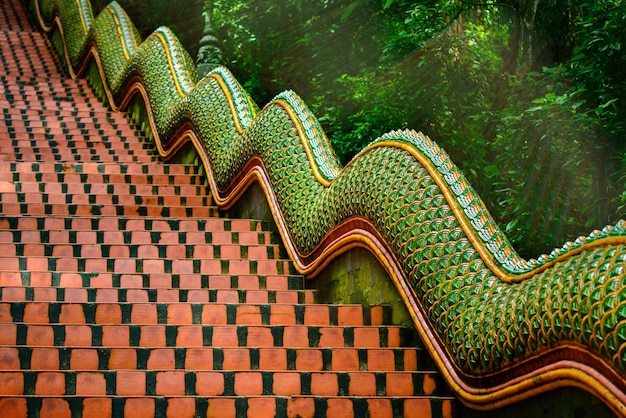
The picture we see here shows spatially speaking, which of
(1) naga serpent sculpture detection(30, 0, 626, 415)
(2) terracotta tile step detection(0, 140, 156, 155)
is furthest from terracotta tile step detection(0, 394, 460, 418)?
(2) terracotta tile step detection(0, 140, 156, 155)

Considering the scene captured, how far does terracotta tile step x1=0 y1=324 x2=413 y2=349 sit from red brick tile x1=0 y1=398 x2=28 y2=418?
2.21ft

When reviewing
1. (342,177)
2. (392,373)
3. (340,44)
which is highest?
(340,44)

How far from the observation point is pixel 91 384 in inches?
A: 186

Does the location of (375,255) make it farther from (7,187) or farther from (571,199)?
(7,187)

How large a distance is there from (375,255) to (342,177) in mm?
812

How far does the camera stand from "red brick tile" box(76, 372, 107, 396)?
4.71 metres

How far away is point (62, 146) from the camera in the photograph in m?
10.8

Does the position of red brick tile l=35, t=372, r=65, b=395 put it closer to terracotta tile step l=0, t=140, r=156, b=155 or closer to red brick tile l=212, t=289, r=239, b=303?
red brick tile l=212, t=289, r=239, b=303

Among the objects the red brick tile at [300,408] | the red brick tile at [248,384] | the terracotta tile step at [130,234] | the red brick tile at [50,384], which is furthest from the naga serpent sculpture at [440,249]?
the red brick tile at [50,384]

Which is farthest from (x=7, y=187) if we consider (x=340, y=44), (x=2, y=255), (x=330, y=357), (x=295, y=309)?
(x=340, y=44)

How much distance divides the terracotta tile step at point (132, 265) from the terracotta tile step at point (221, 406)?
82.0 inches

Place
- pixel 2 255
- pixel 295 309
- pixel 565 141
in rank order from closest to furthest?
pixel 295 309 < pixel 2 255 < pixel 565 141

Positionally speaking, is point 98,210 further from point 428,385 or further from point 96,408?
point 96,408

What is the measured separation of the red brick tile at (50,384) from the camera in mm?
4668
